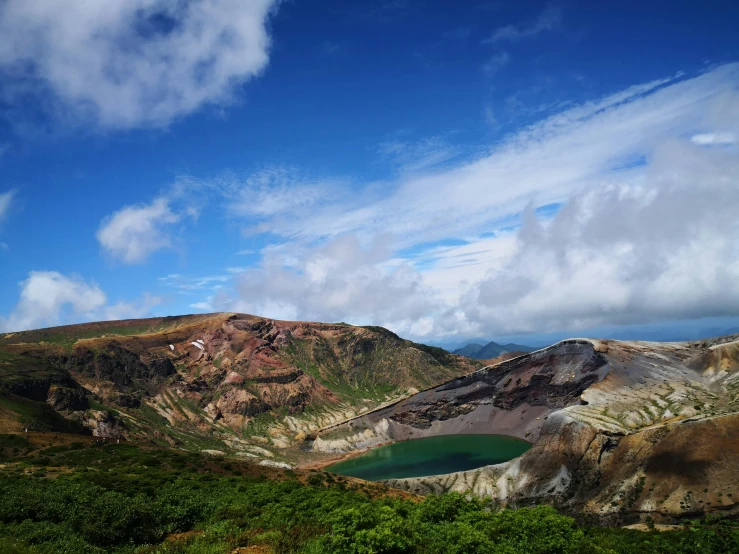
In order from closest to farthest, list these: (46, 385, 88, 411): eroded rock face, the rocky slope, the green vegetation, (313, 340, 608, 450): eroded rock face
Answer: the green vegetation, the rocky slope, (46, 385, 88, 411): eroded rock face, (313, 340, 608, 450): eroded rock face

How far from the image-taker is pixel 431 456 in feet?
514

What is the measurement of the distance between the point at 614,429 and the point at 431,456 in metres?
75.7

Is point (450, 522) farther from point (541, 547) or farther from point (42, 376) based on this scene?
point (42, 376)

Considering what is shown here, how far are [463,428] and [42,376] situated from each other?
172 metres

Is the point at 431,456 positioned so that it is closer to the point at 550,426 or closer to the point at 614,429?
the point at 550,426

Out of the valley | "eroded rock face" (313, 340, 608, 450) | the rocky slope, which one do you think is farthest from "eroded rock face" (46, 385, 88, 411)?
the rocky slope

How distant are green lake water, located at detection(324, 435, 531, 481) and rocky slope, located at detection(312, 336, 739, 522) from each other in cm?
1109

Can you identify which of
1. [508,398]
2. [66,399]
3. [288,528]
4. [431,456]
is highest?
[66,399]

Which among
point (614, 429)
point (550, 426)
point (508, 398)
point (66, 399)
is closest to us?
point (614, 429)

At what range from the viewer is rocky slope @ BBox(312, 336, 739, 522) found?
245 feet

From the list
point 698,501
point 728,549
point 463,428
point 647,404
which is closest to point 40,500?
point 728,549

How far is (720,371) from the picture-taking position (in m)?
117

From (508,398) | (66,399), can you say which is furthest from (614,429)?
(66,399)

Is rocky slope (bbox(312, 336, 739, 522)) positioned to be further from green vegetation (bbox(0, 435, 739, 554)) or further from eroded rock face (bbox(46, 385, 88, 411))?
eroded rock face (bbox(46, 385, 88, 411))
